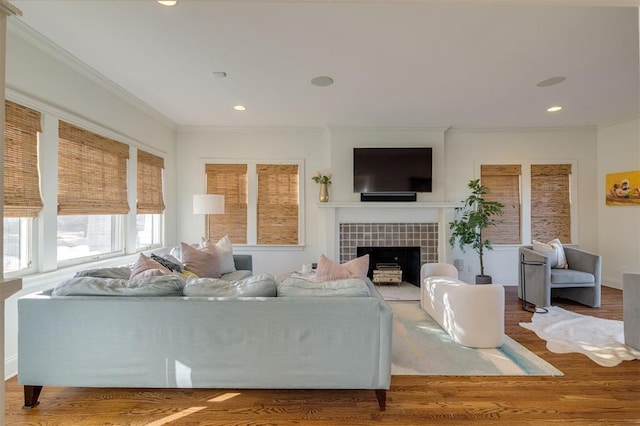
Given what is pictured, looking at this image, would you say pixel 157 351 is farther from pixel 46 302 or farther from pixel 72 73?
pixel 72 73

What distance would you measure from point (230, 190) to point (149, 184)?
3.87 feet

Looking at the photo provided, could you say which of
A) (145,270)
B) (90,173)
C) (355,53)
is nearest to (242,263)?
(145,270)

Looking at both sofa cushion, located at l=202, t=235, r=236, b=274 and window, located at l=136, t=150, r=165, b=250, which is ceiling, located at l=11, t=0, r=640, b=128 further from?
sofa cushion, located at l=202, t=235, r=236, b=274

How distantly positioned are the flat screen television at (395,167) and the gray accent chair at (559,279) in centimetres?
174

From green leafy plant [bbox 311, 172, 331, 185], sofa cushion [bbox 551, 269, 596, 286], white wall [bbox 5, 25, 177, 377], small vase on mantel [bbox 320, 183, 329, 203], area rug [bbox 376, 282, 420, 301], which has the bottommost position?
area rug [bbox 376, 282, 420, 301]

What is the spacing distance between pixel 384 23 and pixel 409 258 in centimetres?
382

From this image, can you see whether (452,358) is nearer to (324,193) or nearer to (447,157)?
(324,193)

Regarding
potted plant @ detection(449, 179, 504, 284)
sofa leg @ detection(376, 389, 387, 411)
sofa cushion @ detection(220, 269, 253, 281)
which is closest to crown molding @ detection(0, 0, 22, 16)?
sofa leg @ detection(376, 389, 387, 411)

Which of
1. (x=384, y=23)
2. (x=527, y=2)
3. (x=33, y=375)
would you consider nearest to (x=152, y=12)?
(x=384, y=23)

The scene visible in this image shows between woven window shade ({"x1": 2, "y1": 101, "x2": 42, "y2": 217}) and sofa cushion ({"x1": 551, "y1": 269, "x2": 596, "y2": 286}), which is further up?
woven window shade ({"x1": 2, "y1": 101, "x2": 42, "y2": 217})

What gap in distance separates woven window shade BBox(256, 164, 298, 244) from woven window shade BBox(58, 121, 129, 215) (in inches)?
75.4

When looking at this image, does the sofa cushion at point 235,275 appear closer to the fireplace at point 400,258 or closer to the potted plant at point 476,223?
the fireplace at point 400,258

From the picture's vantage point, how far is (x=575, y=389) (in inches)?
84.0

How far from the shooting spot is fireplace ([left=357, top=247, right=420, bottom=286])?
501cm
